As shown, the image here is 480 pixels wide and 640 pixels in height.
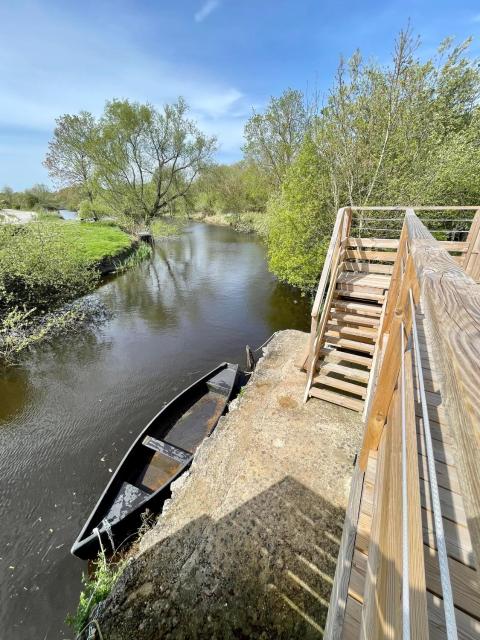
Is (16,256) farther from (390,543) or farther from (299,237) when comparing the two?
(390,543)

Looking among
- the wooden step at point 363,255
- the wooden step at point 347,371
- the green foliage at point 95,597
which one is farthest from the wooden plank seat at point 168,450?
the wooden step at point 363,255

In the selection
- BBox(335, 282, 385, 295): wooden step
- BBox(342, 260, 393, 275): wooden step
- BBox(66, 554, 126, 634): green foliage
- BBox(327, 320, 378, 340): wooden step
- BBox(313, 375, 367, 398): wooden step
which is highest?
BBox(342, 260, 393, 275): wooden step

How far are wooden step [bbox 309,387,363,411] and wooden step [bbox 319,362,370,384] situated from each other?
0.34 m

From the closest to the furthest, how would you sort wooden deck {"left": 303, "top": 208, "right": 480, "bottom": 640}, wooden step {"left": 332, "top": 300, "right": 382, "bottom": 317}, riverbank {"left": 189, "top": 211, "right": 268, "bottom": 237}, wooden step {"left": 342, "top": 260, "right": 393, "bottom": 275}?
wooden deck {"left": 303, "top": 208, "right": 480, "bottom": 640} → wooden step {"left": 332, "top": 300, "right": 382, "bottom": 317} → wooden step {"left": 342, "top": 260, "right": 393, "bottom": 275} → riverbank {"left": 189, "top": 211, "right": 268, "bottom": 237}

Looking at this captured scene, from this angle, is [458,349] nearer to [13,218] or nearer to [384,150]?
[384,150]

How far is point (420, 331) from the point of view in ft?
11.8

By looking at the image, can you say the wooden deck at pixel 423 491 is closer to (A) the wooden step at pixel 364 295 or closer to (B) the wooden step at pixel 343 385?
(B) the wooden step at pixel 343 385

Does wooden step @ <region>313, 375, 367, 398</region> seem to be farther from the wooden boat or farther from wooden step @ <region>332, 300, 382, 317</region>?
the wooden boat

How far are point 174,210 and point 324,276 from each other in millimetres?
24972

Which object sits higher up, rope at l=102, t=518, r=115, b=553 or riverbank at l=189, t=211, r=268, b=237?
riverbank at l=189, t=211, r=268, b=237

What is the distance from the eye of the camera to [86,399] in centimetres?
671

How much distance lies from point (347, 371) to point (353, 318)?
945 mm

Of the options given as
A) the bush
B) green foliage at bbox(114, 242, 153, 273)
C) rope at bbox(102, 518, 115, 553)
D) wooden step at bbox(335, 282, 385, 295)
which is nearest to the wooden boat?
rope at bbox(102, 518, 115, 553)

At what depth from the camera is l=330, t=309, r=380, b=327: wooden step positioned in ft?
15.5
